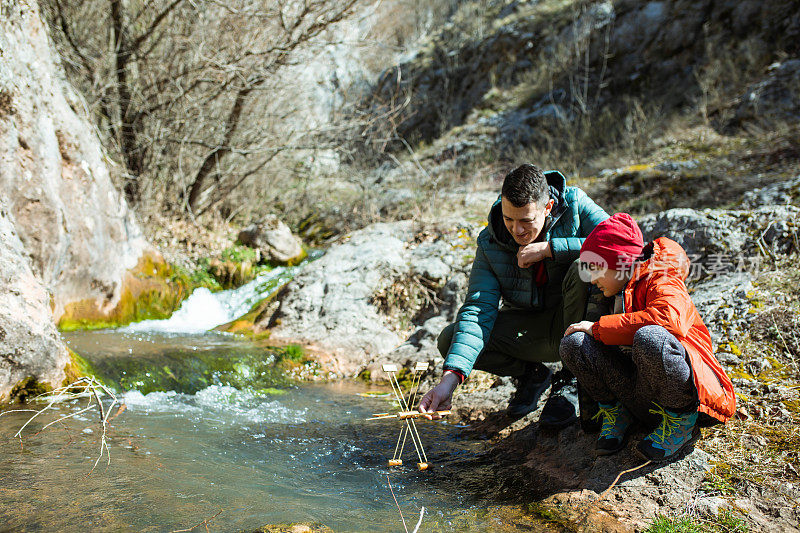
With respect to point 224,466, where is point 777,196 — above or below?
above

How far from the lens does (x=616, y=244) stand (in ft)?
7.58

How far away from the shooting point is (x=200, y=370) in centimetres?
449

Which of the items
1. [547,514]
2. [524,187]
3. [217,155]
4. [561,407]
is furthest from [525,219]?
[217,155]

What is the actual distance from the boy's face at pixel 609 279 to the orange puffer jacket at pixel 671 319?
4cm

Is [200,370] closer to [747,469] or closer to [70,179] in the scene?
[70,179]

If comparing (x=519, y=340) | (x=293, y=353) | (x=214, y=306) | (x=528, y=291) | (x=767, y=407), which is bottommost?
(x=214, y=306)

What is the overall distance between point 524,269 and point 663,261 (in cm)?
82

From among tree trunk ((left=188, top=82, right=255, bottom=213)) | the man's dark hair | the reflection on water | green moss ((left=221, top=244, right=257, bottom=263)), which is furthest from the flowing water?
tree trunk ((left=188, top=82, right=255, bottom=213))

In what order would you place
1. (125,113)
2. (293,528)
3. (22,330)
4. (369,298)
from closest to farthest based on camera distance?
1. (293,528)
2. (22,330)
3. (369,298)
4. (125,113)

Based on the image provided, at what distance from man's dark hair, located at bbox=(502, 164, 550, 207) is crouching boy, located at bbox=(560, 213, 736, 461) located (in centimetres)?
36

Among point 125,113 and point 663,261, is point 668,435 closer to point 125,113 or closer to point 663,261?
point 663,261

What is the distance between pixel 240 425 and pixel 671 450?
7.96ft

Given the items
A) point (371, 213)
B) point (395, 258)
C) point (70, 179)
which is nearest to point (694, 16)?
point (371, 213)

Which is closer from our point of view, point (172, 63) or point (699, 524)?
point (699, 524)
